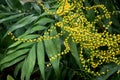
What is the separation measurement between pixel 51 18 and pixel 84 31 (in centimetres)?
31

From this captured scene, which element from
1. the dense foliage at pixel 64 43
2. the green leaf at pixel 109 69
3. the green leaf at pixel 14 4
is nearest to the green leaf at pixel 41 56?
the dense foliage at pixel 64 43

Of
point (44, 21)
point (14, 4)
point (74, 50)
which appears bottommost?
point (74, 50)

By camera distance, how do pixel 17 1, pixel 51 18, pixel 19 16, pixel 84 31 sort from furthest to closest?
pixel 17 1 → pixel 19 16 → pixel 51 18 → pixel 84 31

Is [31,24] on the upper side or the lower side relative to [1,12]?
lower

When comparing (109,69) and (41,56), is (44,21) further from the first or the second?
(109,69)

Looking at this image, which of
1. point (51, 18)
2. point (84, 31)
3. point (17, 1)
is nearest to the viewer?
point (84, 31)

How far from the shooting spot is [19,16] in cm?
158

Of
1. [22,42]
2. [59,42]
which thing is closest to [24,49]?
[22,42]

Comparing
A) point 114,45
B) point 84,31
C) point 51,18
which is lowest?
point 114,45

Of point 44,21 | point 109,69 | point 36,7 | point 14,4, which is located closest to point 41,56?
point 44,21

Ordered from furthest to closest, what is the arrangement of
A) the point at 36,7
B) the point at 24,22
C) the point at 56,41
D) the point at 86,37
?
the point at 36,7
the point at 24,22
the point at 56,41
the point at 86,37

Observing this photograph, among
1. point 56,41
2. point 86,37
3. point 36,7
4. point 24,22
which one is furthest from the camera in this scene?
point 36,7

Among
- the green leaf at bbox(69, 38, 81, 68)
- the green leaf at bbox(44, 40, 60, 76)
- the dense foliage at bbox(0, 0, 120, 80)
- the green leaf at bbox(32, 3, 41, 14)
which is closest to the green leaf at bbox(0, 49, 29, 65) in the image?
the dense foliage at bbox(0, 0, 120, 80)

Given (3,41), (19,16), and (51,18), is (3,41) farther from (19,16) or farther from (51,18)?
(51,18)
